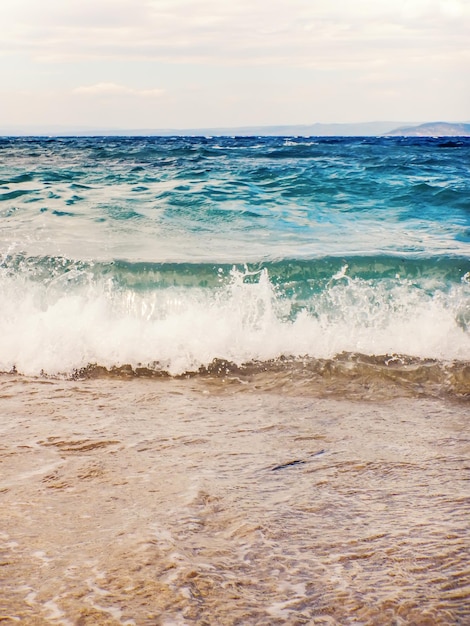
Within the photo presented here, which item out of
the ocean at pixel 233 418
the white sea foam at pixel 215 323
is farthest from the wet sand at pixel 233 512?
the white sea foam at pixel 215 323

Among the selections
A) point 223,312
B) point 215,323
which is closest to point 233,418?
point 215,323

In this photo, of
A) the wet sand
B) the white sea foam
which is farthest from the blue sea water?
the wet sand

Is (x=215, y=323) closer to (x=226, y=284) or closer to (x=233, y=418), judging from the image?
(x=226, y=284)

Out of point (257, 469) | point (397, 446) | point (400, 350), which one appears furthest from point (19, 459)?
point (400, 350)

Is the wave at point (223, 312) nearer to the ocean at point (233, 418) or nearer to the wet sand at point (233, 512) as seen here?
the ocean at point (233, 418)

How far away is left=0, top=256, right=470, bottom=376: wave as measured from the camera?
4746 mm

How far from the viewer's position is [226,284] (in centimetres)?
570

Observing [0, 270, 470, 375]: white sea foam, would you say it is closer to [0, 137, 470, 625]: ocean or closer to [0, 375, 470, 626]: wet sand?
[0, 137, 470, 625]: ocean

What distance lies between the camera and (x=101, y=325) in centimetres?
509

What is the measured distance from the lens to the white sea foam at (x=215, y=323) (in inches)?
187

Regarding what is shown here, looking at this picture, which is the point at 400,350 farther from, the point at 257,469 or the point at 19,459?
the point at 19,459

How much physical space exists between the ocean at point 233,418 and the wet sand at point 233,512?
1 centimetres

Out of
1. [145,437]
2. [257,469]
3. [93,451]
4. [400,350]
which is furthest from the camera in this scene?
[400,350]

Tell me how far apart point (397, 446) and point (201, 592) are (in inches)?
60.4
